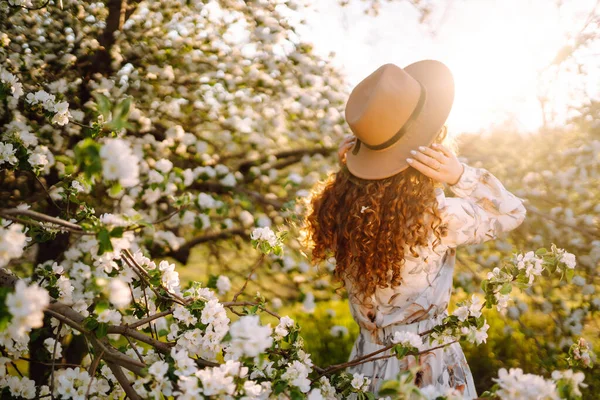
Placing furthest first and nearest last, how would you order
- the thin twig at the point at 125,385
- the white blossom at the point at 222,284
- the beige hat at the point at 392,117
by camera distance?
the white blossom at the point at 222,284
the beige hat at the point at 392,117
the thin twig at the point at 125,385

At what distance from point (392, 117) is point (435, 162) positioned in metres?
0.21

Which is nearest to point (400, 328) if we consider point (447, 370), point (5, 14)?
point (447, 370)

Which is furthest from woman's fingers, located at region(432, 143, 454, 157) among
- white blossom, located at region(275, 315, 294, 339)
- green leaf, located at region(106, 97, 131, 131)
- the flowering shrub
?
green leaf, located at region(106, 97, 131, 131)

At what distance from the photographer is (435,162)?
Result: 5.04 ft

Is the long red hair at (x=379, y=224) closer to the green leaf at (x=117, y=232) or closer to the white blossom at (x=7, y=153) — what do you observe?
the green leaf at (x=117, y=232)

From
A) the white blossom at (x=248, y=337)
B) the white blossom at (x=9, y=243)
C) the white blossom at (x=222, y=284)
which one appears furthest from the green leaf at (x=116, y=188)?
the white blossom at (x=222, y=284)

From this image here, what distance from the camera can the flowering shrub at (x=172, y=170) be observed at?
152 centimetres

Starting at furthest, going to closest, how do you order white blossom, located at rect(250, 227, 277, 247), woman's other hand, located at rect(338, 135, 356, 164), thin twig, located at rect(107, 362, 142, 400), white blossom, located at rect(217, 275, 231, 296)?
white blossom, located at rect(217, 275, 231, 296)
woman's other hand, located at rect(338, 135, 356, 164)
white blossom, located at rect(250, 227, 277, 247)
thin twig, located at rect(107, 362, 142, 400)

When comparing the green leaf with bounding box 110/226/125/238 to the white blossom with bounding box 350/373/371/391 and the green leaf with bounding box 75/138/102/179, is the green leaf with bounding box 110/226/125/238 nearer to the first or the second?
the green leaf with bounding box 75/138/102/179

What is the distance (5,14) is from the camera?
Answer: 2.93 m

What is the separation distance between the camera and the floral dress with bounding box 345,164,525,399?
1582 mm

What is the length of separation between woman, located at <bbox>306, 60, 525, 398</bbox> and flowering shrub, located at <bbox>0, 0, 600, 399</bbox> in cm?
13

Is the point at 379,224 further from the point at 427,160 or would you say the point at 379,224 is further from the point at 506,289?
the point at 506,289

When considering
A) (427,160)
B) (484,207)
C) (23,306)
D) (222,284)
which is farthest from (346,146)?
(222,284)
